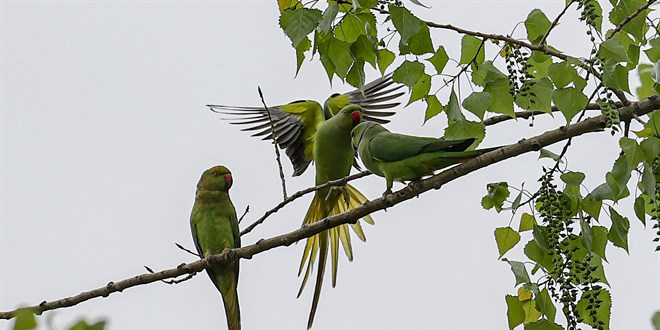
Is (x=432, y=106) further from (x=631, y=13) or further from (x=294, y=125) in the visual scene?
(x=294, y=125)

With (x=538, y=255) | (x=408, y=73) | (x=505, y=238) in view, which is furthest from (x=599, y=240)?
(x=408, y=73)

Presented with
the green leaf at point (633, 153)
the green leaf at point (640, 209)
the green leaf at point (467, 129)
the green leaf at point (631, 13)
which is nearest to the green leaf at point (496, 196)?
the green leaf at point (467, 129)

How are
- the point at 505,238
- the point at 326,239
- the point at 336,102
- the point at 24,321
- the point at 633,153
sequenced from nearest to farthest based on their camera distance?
the point at 24,321 < the point at 633,153 < the point at 505,238 < the point at 326,239 < the point at 336,102

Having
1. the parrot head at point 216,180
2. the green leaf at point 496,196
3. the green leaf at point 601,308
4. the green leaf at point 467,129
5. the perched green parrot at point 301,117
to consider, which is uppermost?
the perched green parrot at point 301,117

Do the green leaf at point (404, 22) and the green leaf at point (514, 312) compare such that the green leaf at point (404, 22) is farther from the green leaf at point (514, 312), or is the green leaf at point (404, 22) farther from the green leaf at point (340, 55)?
the green leaf at point (514, 312)

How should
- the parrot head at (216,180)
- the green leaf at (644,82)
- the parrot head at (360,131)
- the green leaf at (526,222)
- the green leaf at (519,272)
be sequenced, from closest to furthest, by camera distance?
the green leaf at (519,272) → the green leaf at (526,222) → the green leaf at (644,82) → the parrot head at (360,131) → the parrot head at (216,180)

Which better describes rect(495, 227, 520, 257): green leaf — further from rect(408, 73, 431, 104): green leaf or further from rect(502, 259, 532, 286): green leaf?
rect(408, 73, 431, 104): green leaf

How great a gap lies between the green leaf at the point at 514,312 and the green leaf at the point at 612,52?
0.80 meters

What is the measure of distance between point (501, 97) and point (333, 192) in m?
1.81

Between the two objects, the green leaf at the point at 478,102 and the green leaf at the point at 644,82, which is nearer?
the green leaf at the point at 478,102

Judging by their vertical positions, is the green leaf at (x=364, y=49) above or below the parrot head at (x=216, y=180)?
below

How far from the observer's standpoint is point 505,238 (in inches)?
104

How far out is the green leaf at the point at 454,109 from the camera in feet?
8.52

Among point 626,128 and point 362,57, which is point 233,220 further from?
point 626,128
